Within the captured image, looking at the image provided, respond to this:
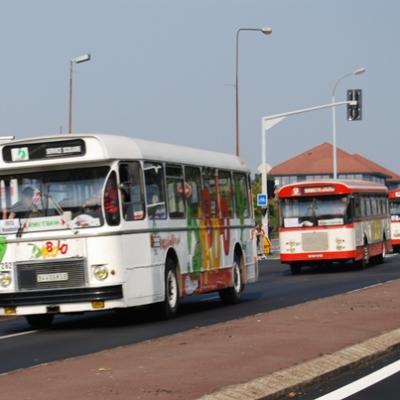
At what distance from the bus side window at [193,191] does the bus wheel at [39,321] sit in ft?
9.82

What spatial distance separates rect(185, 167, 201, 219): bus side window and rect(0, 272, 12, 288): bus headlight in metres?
3.86

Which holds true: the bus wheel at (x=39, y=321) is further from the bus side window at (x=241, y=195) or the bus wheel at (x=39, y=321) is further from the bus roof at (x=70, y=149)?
the bus side window at (x=241, y=195)

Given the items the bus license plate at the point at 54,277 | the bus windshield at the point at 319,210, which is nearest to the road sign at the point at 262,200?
the bus windshield at the point at 319,210

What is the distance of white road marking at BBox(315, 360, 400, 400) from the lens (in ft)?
34.3

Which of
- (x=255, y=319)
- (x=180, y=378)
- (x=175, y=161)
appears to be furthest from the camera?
(x=175, y=161)

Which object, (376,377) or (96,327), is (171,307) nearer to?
(96,327)

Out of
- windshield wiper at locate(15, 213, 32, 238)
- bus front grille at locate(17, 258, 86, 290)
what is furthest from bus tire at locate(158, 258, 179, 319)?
windshield wiper at locate(15, 213, 32, 238)

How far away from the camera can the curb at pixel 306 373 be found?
9.92 meters

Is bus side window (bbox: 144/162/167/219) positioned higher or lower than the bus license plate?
higher

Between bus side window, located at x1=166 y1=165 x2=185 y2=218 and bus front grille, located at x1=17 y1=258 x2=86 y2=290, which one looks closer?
bus front grille, located at x1=17 y1=258 x2=86 y2=290

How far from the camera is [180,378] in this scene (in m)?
10.9

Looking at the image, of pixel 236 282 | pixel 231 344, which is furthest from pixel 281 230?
pixel 231 344

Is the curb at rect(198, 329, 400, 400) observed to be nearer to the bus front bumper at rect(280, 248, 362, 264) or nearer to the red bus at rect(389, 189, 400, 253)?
the bus front bumper at rect(280, 248, 362, 264)

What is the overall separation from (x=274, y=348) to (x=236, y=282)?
11.0 metres
